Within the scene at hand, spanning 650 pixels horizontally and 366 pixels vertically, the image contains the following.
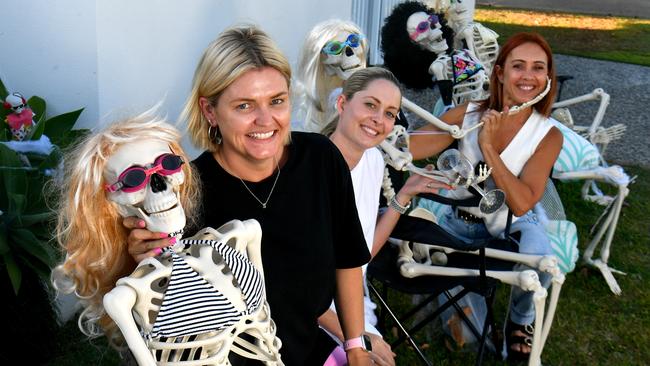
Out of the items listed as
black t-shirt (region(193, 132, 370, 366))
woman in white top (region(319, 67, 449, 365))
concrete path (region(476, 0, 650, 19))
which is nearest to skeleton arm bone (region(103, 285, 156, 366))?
black t-shirt (region(193, 132, 370, 366))

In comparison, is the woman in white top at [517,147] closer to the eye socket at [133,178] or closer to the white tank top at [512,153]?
the white tank top at [512,153]

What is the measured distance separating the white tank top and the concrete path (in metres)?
14.0

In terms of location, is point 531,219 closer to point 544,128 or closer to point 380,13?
point 544,128

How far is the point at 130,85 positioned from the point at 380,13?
5283 millimetres

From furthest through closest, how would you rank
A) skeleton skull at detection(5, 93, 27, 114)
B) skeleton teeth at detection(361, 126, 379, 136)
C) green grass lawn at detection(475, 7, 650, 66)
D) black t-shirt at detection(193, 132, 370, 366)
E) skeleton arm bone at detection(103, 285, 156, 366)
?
green grass lawn at detection(475, 7, 650, 66), skeleton skull at detection(5, 93, 27, 114), skeleton teeth at detection(361, 126, 379, 136), black t-shirt at detection(193, 132, 370, 366), skeleton arm bone at detection(103, 285, 156, 366)

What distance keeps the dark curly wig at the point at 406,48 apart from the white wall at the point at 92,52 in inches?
62.4

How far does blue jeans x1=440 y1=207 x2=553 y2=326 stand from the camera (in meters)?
A: 3.07

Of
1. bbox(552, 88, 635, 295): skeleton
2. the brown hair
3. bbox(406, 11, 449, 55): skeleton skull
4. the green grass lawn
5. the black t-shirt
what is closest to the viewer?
the black t-shirt

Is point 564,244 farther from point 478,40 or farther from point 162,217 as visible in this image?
point 162,217

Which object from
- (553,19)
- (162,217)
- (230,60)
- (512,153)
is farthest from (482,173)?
(553,19)

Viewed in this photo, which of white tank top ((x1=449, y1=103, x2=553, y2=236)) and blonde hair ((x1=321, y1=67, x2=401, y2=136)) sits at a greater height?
blonde hair ((x1=321, y1=67, x2=401, y2=136))

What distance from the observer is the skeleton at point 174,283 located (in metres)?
1.38

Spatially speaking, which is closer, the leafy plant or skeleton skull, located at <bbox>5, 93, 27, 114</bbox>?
the leafy plant

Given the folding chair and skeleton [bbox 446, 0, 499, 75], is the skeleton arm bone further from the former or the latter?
skeleton [bbox 446, 0, 499, 75]
